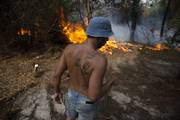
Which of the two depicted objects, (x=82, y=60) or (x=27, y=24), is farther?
(x=27, y=24)

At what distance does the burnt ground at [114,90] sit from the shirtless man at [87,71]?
2.06m

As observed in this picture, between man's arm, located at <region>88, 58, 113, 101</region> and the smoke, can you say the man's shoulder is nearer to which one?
man's arm, located at <region>88, 58, 113, 101</region>

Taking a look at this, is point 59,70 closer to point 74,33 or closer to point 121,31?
point 74,33

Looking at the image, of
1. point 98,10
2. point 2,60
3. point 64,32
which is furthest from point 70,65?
point 98,10

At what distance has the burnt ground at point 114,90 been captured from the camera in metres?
5.07

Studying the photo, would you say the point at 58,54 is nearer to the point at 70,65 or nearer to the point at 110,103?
the point at 110,103

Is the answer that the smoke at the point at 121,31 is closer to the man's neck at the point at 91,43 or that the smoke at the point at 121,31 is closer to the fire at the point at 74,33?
the fire at the point at 74,33

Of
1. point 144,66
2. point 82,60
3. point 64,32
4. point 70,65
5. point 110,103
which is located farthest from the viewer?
point 64,32

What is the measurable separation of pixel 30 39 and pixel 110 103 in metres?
4.44

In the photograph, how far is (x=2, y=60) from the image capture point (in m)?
7.57

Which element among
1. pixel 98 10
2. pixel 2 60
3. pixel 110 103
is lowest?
pixel 110 103

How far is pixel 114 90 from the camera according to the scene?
241 inches

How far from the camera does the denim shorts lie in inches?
110

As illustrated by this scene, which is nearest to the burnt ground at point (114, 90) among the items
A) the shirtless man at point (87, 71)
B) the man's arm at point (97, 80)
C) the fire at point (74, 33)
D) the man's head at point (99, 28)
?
the fire at point (74, 33)
